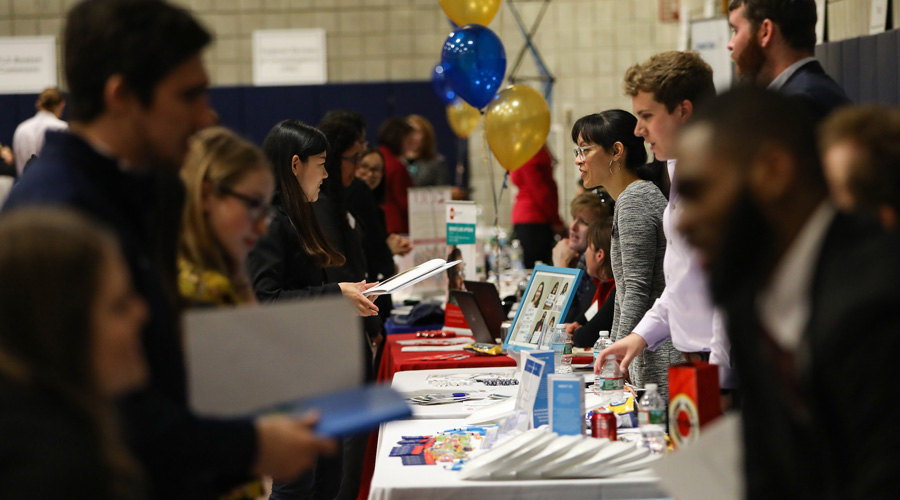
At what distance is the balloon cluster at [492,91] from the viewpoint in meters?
4.46

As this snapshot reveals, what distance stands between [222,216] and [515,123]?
314cm

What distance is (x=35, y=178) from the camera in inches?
45.9

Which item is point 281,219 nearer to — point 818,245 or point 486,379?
point 486,379

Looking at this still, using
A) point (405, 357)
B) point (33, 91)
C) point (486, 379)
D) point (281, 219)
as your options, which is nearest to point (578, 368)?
point (486, 379)

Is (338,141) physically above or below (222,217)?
above

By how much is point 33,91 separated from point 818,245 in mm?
10507

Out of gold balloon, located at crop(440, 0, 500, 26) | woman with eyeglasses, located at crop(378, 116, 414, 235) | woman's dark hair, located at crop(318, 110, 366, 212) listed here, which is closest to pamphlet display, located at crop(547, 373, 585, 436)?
woman's dark hair, located at crop(318, 110, 366, 212)

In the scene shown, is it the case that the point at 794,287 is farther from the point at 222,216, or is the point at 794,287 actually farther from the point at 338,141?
the point at 338,141

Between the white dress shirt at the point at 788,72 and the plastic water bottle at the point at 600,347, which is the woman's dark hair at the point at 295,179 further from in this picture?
the white dress shirt at the point at 788,72

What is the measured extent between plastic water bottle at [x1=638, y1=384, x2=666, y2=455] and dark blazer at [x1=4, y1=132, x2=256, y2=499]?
94 centimetres

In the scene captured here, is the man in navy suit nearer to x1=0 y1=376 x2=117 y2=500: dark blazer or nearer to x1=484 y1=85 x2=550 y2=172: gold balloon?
x1=0 y1=376 x2=117 y2=500: dark blazer

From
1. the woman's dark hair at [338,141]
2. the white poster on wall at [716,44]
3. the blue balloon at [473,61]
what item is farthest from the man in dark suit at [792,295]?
the white poster on wall at [716,44]

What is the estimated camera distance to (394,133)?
658 centimetres

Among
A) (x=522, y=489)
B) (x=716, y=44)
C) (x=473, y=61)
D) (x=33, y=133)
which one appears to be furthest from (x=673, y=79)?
(x=33, y=133)
